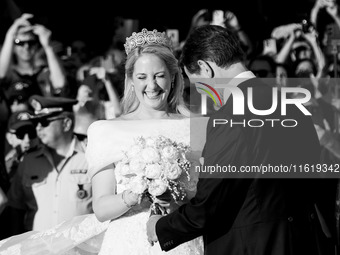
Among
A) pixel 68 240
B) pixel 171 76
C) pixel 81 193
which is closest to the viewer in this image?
pixel 171 76

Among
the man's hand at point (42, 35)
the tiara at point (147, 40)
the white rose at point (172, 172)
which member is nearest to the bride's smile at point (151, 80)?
the tiara at point (147, 40)

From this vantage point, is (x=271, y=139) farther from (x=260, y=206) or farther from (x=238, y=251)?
(x=238, y=251)

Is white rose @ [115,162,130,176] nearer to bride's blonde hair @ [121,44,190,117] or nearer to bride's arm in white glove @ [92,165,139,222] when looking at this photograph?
bride's arm in white glove @ [92,165,139,222]

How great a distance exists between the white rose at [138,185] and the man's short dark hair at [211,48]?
689 mm

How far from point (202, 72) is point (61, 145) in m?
2.49

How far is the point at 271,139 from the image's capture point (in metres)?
4.21

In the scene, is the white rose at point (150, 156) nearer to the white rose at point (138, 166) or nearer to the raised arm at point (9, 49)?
the white rose at point (138, 166)

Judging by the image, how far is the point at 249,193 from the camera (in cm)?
420

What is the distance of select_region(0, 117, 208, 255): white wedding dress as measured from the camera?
466 cm

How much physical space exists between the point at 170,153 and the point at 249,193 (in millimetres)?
490

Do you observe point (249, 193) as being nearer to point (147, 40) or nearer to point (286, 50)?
point (147, 40)

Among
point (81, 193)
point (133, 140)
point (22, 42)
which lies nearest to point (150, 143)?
point (133, 140)

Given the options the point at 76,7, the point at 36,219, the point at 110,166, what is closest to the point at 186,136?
the point at 110,166

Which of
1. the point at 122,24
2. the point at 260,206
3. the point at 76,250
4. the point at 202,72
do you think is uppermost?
the point at 122,24
